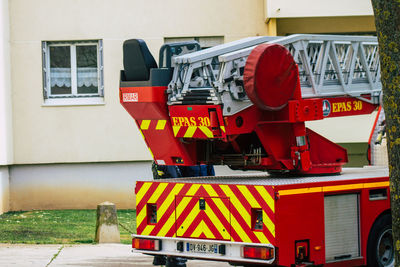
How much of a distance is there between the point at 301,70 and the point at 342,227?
1.98m

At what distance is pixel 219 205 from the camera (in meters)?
9.07

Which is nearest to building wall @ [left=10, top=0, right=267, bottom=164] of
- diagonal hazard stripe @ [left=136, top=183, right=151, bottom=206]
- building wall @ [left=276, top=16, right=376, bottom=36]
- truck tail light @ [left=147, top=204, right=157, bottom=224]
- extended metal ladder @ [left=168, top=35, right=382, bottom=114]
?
building wall @ [left=276, top=16, right=376, bottom=36]

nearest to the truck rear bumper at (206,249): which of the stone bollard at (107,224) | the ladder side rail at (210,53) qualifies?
the ladder side rail at (210,53)

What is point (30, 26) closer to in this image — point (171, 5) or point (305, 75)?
point (171, 5)

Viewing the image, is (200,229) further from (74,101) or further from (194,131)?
(74,101)

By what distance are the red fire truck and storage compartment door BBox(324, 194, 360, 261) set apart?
1cm

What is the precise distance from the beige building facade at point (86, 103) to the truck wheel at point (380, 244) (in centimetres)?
1024

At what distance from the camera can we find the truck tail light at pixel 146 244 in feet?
31.6

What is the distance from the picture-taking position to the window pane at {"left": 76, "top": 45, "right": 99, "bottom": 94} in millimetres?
20016

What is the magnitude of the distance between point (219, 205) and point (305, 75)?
2138 millimetres

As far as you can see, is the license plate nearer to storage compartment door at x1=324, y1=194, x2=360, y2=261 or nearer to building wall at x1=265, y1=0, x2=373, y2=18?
storage compartment door at x1=324, y1=194, x2=360, y2=261

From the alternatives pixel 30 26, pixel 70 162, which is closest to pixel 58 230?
pixel 70 162

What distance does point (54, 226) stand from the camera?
16312 millimetres

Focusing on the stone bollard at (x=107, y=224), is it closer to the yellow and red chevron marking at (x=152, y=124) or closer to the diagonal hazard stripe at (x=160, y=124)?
the yellow and red chevron marking at (x=152, y=124)
